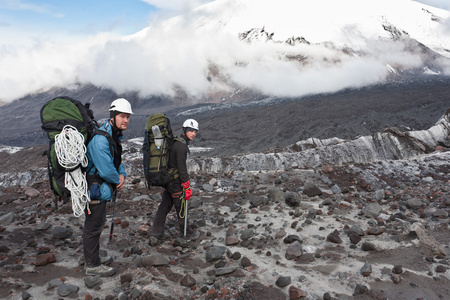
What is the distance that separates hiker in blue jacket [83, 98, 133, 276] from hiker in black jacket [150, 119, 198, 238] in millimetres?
873

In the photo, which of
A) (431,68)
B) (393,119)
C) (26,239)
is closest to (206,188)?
(26,239)

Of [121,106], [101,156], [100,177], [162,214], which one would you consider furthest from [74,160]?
[162,214]

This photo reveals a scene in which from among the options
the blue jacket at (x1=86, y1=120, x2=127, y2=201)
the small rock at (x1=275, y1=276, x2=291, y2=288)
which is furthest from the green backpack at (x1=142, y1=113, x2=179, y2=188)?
the small rock at (x1=275, y1=276, x2=291, y2=288)

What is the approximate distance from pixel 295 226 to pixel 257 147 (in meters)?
23.5

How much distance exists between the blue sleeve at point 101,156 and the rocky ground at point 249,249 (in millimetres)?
1039

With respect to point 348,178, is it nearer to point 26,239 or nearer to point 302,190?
point 302,190

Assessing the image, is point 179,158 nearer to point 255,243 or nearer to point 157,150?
point 157,150

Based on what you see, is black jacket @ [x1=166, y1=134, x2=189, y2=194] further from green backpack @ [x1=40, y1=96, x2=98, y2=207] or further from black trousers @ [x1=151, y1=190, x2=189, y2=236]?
green backpack @ [x1=40, y1=96, x2=98, y2=207]

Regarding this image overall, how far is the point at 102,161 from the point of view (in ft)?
9.77

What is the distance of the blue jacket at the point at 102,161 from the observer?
296 centimetres

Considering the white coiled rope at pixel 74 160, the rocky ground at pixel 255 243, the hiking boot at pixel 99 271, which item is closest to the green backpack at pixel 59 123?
the white coiled rope at pixel 74 160

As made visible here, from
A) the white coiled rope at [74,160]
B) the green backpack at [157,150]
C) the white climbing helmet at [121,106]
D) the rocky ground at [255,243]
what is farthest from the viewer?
the green backpack at [157,150]

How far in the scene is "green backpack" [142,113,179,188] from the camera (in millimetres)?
3836

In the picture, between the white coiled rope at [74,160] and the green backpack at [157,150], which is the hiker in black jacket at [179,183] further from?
the white coiled rope at [74,160]
